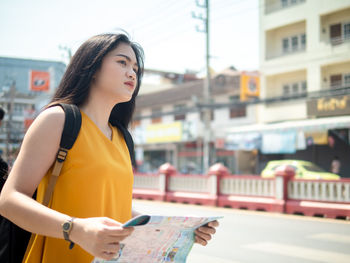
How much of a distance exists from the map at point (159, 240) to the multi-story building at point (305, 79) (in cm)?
1782

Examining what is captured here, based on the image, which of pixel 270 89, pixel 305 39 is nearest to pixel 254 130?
pixel 270 89

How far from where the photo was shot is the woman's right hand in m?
1.20

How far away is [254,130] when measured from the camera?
23375mm

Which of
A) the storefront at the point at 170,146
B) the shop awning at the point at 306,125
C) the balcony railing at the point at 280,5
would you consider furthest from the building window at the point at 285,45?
the storefront at the point at 170,146

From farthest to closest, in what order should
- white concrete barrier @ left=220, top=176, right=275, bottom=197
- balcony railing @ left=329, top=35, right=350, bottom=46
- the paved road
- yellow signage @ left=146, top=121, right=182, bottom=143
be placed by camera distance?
1. yellow signage @ left=146, top=121, right=182, bottom=143
2. balcony railing @ left=329, top=35, right=350, bottom=46
3. white concrete barrier @ left=220, top=176, right=275, bottom=197
4. the paved road

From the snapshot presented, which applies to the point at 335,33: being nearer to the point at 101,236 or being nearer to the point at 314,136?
the point at 314,136

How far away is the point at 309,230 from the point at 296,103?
576 inches

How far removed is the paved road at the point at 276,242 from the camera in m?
5.75

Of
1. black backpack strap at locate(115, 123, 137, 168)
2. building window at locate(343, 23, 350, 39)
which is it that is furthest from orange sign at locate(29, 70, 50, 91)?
building window at locate(343, 23, 350, 39)

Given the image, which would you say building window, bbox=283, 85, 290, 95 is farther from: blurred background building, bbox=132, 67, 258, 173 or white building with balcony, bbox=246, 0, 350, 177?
blurred background building, bbox=132, 67, 258, 173

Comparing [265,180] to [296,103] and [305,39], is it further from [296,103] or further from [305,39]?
[305,39]

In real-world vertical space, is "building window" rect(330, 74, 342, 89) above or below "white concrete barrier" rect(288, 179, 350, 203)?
above

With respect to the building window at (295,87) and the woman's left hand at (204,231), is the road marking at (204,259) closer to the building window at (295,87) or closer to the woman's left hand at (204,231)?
the woman's left hand at (204,231)

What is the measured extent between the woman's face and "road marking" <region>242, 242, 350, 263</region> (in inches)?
189
